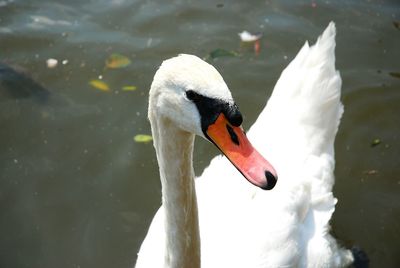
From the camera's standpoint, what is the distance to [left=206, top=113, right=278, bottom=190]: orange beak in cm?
260

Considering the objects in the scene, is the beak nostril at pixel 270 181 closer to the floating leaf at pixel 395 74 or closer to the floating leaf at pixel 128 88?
the floating leaf at pixel 128 88

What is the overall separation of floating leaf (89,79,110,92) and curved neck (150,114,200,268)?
3.21m

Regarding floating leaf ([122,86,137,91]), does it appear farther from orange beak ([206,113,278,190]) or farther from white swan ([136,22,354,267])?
orange beak ([206,113,278,190])

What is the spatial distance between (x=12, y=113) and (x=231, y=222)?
10.4 feet

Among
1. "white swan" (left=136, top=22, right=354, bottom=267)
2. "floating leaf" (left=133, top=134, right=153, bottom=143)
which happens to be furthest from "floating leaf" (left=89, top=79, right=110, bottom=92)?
"white swan" (left=136, top=22, right=354, bottom=267)

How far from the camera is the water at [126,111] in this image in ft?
16.5

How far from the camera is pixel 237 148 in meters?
2.65

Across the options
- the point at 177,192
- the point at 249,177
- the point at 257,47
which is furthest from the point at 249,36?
the point at 249,177

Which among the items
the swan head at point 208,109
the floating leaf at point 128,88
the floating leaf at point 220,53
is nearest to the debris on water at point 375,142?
the floating leaf at point 220,53

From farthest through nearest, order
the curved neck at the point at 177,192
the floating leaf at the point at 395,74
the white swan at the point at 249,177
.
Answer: the floating leaf at the point at 395,74 < the curved neck at the point at 177,192 < the white swan at the point at 249,177

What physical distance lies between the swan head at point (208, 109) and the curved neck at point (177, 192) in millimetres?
178

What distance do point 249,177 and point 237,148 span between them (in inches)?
6.6

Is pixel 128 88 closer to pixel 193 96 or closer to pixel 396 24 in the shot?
pixel 396 24

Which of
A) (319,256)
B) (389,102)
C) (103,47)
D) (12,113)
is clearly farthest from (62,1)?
(319,256)
